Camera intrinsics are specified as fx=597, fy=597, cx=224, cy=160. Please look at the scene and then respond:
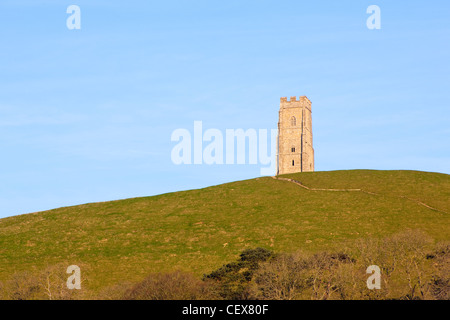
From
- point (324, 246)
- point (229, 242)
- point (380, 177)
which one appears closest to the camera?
point (324, 246)

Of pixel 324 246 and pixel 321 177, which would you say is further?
pixel 321 177

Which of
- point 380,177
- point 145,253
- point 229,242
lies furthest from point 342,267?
point 380,177

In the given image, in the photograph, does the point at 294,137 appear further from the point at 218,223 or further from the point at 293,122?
the point at 218,223

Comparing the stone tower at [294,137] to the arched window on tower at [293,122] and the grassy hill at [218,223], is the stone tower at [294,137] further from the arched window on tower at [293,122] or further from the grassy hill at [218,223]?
Result: the grassy hill at [218,223]

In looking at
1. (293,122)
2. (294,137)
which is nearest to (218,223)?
(294,137)

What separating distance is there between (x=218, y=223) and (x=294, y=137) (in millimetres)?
77096

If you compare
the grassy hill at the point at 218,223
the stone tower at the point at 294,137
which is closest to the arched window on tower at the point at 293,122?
the stone tower at the point at 294,137

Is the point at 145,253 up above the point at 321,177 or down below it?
below

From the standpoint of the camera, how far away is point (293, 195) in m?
89.9

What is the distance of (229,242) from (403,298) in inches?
999

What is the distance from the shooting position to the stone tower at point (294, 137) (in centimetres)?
15125

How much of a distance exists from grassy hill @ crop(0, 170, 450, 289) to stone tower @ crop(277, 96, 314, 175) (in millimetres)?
50385

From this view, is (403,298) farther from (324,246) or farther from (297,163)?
(297,163)

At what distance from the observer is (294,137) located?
15400 cm
